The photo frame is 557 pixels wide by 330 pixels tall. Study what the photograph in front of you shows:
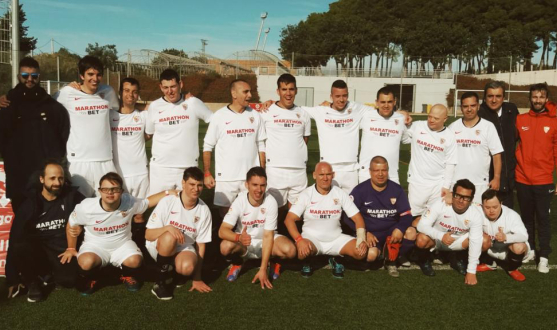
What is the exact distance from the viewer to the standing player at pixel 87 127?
4.95 m

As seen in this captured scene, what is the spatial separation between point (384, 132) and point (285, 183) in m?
1.36

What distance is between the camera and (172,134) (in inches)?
212

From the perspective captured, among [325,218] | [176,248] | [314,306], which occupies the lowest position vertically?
[314,306]

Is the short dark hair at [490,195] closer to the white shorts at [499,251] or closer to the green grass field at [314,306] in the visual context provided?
the white shorts at [499,251]

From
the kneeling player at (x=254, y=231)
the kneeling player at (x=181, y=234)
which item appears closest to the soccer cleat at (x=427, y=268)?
the kneeling player at (x=254, y=231)

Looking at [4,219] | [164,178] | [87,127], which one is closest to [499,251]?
[164,178]

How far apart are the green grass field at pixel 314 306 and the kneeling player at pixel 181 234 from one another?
0.21 meters

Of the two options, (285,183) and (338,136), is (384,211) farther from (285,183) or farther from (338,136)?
(285,183)

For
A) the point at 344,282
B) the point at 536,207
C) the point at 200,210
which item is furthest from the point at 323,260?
the point at 536,207

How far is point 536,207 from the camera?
5418 millimetres

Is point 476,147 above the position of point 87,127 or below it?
below

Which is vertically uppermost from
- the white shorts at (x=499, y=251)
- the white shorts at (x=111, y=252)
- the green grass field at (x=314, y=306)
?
the white shorts at (x=111, y=252)

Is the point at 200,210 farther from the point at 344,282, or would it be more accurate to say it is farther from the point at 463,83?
the point at 463,83

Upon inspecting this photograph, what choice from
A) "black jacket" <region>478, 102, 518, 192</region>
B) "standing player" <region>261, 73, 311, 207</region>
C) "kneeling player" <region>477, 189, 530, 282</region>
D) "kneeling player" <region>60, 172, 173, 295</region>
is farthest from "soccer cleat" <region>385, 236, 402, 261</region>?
"kneeling player" <region>60, 172, 173, 295</region>
